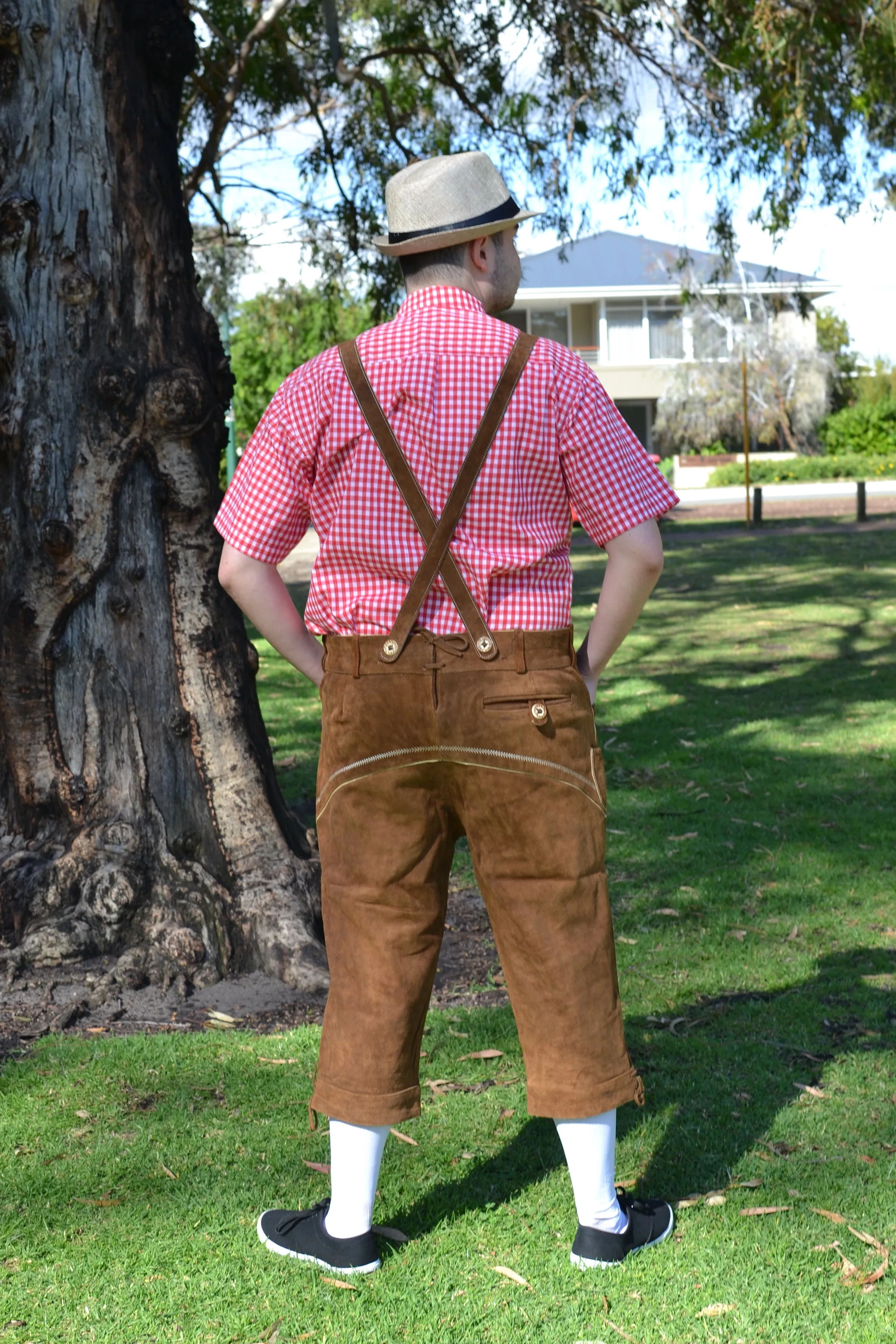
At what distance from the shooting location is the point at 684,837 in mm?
6867

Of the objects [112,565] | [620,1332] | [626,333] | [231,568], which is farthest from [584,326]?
[620,1332]

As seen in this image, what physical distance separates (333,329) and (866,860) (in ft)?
31.2

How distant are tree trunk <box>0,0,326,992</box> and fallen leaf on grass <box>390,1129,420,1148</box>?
1.02 meters

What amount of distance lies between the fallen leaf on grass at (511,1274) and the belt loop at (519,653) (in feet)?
4.49

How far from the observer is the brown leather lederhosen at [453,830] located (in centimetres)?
286

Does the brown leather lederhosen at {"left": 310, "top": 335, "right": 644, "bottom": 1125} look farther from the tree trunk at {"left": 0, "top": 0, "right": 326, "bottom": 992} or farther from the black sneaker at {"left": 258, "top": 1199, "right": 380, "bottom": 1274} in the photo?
the tree trunk at {"left": 0, "top": 0, "right": 326, "bottom": 992}

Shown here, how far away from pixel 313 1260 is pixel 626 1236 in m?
0.71

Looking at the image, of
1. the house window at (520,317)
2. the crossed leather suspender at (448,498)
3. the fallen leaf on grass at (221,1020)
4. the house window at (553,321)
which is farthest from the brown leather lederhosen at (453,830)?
the house window at (553,321)

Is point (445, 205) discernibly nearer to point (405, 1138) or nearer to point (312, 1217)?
point (312, 1217)

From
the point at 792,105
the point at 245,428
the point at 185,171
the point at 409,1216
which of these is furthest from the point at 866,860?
the point at 245,428

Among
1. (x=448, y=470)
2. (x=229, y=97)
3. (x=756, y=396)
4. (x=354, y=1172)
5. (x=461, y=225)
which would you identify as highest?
(x=229, y=97)

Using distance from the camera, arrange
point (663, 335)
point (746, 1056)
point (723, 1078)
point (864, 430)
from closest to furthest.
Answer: point (723, 1078) → point (746, 1056) → point (864, 430) → point (663, 335)

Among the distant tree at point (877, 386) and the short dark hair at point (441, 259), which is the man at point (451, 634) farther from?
the distant tree at point (877, 386)

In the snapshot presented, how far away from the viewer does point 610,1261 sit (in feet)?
10.4
